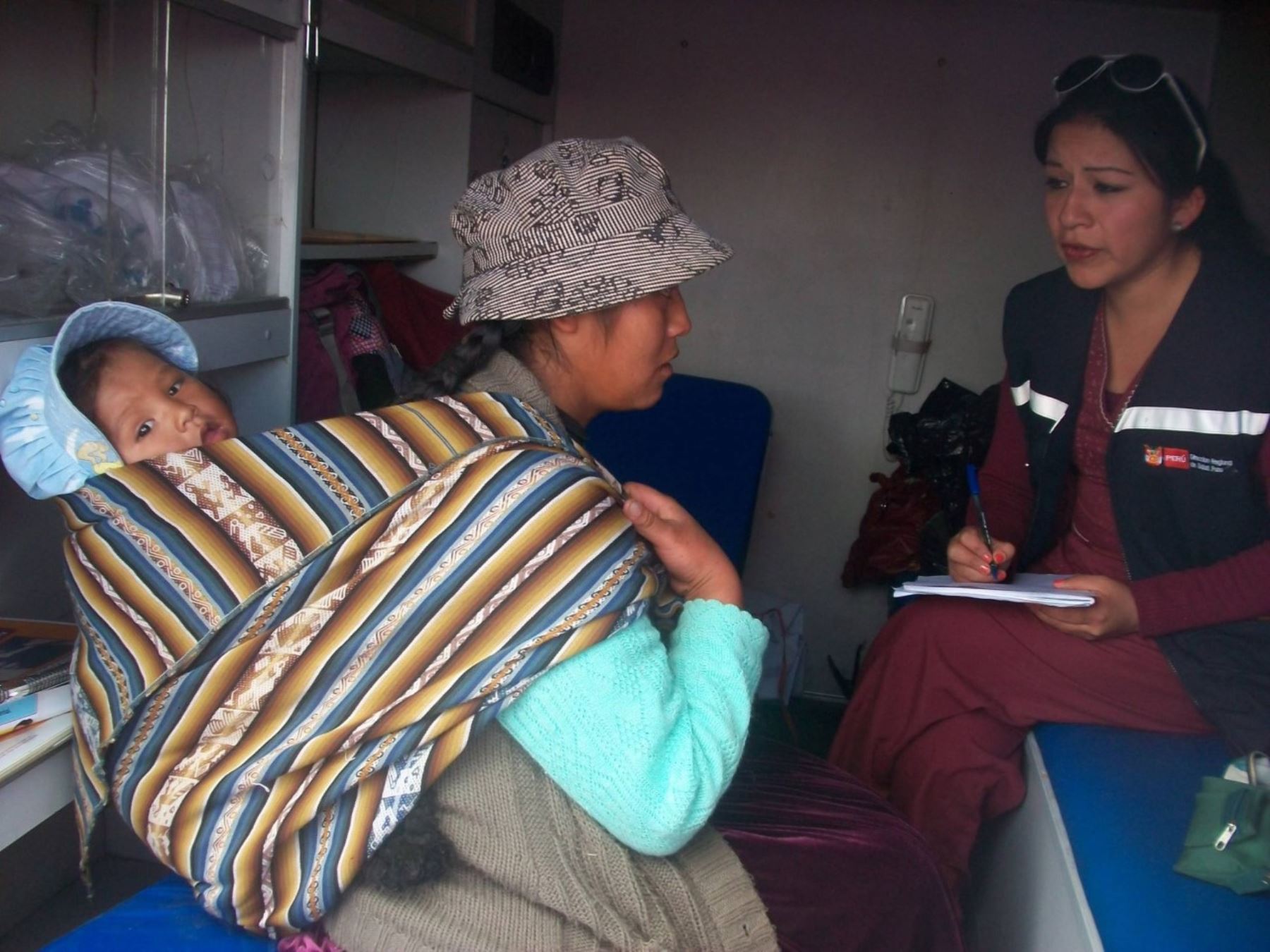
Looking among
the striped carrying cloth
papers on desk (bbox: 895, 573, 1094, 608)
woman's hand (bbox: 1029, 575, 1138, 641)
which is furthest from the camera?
woman's hand (bbox: 1029, 575, 1138, 641)

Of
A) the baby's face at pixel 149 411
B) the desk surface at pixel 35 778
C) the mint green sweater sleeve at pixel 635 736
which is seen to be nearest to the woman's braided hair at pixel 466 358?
the baby's face at pixel 149 411

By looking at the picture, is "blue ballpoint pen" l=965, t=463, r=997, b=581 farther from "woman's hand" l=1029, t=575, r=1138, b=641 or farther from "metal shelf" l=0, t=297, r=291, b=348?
"metal shelf" l=0, t=297, r=291, b=348

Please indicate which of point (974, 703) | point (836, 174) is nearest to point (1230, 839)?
point (974, 703)

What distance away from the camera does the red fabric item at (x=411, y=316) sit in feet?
7.68

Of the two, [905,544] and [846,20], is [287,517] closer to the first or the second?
[905,544]

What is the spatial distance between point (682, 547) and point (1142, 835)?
0.76 m

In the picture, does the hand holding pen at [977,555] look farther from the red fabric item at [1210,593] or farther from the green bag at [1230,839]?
the green bag at [1230,839]

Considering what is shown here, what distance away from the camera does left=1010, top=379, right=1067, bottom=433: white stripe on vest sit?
5.79ft

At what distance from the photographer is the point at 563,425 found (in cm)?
121

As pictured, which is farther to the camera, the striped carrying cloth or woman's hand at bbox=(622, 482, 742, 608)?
woman's hand at bbox=(622, 482, 742, 608)

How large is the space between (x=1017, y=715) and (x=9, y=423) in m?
1.44

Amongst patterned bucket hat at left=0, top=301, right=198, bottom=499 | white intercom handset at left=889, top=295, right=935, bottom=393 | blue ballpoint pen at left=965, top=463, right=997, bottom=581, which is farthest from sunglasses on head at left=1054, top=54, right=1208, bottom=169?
patterned bucket hat at left=0, top=301, right=198, bottom=499

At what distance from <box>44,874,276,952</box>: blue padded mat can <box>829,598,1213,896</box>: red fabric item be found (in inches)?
42.6

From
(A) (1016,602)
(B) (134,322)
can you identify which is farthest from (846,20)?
(B) (134,322)
